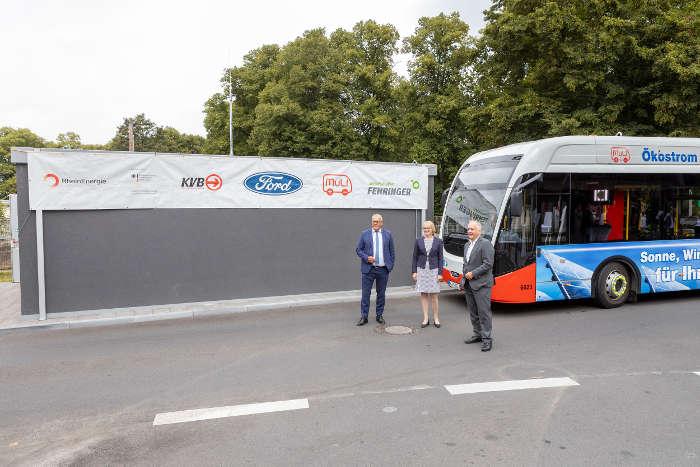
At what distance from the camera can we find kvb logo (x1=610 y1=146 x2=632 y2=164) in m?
9.49

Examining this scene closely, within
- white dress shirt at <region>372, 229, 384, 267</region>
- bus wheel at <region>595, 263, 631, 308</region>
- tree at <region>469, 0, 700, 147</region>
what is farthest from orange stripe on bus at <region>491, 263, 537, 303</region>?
tree at <region>469, 0, 700, 147</region>

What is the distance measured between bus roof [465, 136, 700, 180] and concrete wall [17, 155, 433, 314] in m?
3.83

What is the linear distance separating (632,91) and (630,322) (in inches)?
556

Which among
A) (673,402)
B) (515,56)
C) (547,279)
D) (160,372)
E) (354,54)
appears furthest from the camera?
(354,54)

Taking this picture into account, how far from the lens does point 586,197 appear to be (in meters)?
9.27

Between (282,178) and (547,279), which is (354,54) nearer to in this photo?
(282,178)

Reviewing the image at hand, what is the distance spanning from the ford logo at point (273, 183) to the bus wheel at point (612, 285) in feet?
21.2

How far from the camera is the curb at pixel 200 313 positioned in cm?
870

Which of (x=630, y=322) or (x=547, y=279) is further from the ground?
(x=547, y=279)

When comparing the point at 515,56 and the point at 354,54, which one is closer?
the point at 515,56

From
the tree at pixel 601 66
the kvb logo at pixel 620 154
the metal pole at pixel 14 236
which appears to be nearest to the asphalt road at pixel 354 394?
the kvb logo at pixel 620 154

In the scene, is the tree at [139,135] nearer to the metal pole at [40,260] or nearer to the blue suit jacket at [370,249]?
the metal pole at [40,260]

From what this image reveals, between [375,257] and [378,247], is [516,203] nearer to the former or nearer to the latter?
[378,247]

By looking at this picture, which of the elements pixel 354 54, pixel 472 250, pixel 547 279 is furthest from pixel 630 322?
pixel 354 54
